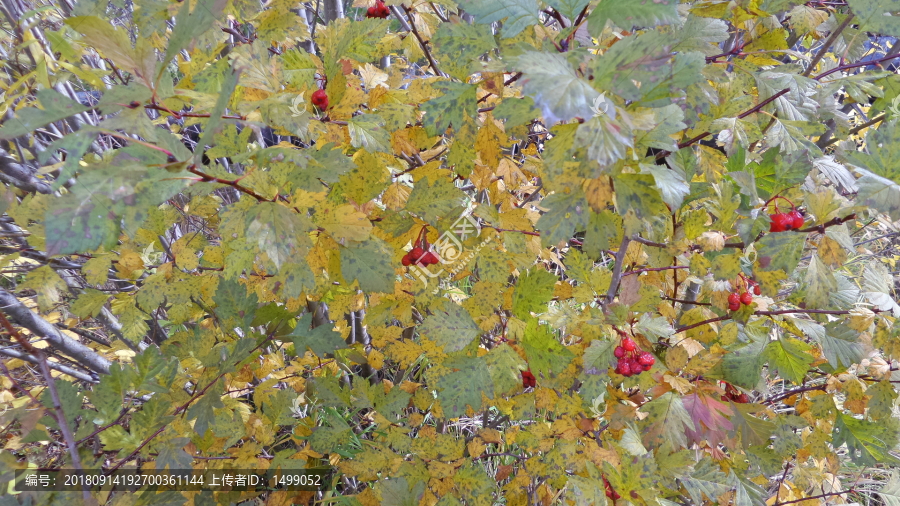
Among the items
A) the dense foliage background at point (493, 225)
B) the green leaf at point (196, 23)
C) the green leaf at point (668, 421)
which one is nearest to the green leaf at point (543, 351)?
the dense foliage background at point (493, 225)

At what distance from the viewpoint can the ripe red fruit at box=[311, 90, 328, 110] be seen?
1.12 meters

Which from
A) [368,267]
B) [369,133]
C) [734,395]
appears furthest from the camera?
[734,395]

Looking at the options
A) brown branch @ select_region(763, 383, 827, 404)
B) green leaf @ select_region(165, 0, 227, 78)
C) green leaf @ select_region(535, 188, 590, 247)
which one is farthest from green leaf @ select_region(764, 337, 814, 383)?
green leaf @ select_region(165, 0, 227, 78)

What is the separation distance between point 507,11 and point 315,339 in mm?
954

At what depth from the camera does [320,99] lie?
113cm

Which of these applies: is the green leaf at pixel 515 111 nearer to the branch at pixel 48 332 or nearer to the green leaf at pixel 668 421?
the green leaf at pixel 668 421

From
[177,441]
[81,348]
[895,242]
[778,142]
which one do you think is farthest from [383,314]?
[895,242]

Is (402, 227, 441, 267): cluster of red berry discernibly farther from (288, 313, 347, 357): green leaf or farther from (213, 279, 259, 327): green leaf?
(213, 279, 259, 327): green leaf

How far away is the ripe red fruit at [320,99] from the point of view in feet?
3.68

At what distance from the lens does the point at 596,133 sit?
671 millimetres

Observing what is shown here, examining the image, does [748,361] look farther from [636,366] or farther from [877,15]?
[877,15]

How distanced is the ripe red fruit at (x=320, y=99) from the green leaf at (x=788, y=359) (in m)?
1.21

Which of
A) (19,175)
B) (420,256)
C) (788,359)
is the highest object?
(19,175)

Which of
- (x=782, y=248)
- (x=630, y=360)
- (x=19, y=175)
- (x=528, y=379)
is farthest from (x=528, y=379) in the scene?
(x=19, y=175)
